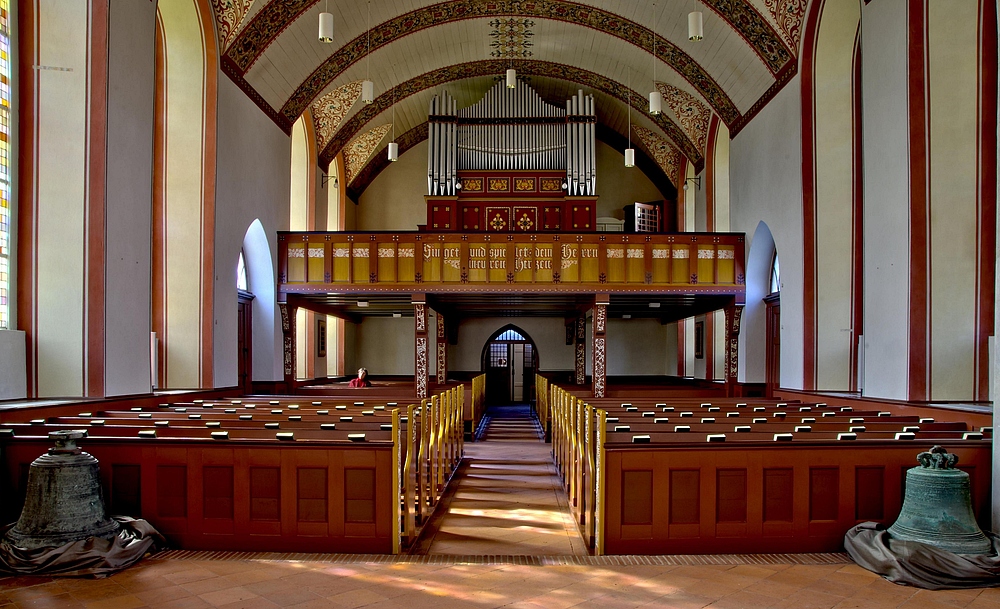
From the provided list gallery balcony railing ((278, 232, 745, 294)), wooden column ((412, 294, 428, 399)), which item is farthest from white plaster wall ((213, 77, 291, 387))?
wooden column ((412, 294, 428, 399))

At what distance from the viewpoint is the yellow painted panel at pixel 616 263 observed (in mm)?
13953

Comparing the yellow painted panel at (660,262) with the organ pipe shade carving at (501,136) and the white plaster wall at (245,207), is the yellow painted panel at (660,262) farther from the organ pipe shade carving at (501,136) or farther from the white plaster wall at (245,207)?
the white plaster wall at (245,207)

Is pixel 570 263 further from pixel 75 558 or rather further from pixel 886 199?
pixel 75 558

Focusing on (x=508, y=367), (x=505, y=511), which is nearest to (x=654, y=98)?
(x=505, y=511)

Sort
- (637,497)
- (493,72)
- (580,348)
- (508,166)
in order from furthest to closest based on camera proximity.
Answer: (580,348), (508,166), (493,72), (637,497)

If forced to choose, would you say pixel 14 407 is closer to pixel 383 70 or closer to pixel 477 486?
pixel 477 486

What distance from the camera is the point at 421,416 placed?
6477 mm

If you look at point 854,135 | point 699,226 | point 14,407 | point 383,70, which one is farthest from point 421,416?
point 699,226

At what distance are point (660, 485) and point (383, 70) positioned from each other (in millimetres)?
13260

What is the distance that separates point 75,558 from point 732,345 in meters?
12.3

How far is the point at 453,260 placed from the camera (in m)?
14.0

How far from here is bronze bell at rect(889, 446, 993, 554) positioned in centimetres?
439

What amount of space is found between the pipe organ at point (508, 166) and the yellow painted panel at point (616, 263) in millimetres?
4190

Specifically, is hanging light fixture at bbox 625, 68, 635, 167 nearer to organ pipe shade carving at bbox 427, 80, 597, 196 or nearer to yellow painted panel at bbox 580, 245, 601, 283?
organ pipe shade carving at bbox 427, 80, 597, 196
